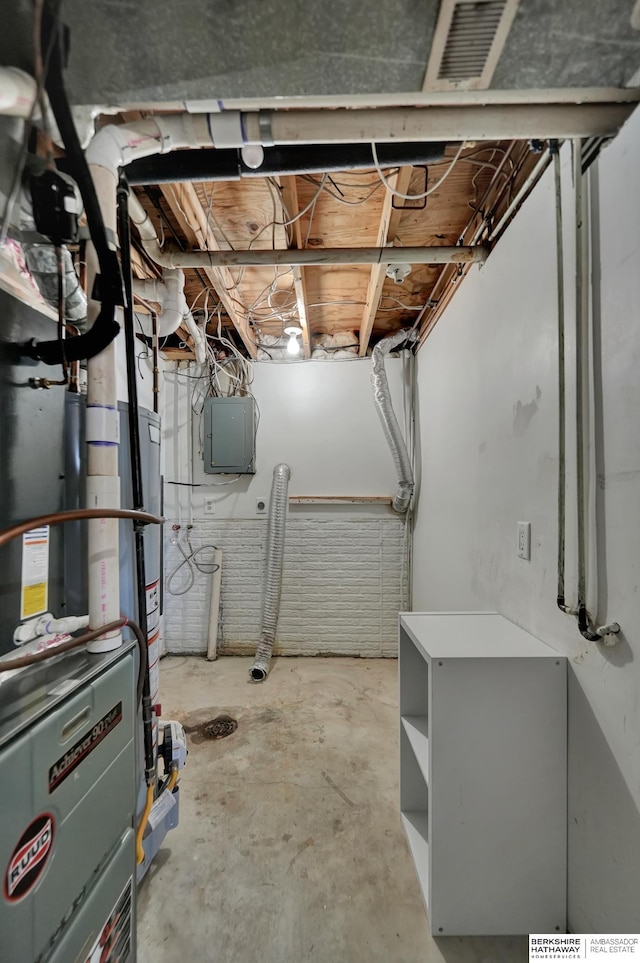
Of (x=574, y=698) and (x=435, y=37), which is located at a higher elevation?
(x=435, y=37)

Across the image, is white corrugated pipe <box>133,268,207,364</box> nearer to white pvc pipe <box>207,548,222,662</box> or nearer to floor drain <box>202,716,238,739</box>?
white pvc pipe <box>207,548,222,662</box>

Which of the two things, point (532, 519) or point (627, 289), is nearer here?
point (627, 289)

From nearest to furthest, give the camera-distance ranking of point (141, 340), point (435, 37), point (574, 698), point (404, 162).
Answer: point (435, 37) < point (574, 698) < point (404, 162) < point (141, 340)

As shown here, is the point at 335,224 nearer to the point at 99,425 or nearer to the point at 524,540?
the point at 99,425

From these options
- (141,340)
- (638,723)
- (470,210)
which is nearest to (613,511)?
(638,723)

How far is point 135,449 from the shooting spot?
45.6 inches

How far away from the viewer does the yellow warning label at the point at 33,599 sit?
88 cm

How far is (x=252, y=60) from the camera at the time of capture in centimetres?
82

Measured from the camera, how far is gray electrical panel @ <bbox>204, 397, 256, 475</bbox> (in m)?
3.16

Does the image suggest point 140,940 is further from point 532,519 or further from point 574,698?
point 532,519

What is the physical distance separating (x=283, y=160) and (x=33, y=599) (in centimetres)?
156

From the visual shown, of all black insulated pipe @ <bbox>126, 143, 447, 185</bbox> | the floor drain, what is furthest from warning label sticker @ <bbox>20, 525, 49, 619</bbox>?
the floor drain

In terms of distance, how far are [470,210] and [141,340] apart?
2343 millimetres

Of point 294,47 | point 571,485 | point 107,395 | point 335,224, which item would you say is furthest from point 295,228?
point 571,485
